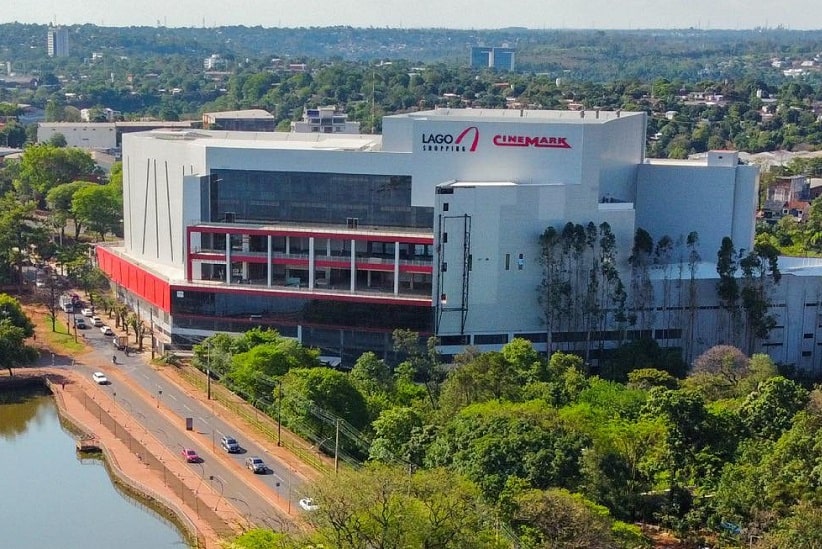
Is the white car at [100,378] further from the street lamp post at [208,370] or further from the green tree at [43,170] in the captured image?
the green tree at [43,170]

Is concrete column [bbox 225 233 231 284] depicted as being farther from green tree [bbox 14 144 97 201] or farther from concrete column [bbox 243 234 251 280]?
green tree [bbox 14 144 97 201]

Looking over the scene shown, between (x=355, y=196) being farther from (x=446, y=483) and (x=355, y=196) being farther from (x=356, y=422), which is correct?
(x=446, y=483)

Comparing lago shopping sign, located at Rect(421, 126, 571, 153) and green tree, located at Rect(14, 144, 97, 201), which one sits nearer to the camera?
lago shopping sign, located at Rect(421, 126, 571, 153)

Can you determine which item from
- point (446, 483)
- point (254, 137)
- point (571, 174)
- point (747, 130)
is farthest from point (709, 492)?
point (747, 130)

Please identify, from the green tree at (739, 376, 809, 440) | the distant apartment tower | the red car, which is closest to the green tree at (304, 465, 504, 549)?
the green tree at (739, 376, 809, 440)

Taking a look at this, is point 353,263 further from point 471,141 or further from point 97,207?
point 97,207

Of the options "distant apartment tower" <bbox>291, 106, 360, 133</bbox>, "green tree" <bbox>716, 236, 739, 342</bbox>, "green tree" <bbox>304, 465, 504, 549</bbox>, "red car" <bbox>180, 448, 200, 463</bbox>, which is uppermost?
"distant apartment tower" <bbox>291, 106, 360, 133</bbox>

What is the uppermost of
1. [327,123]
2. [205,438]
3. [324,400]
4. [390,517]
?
[327,123]

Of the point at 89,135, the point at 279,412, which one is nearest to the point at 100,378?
the point at 279,412
